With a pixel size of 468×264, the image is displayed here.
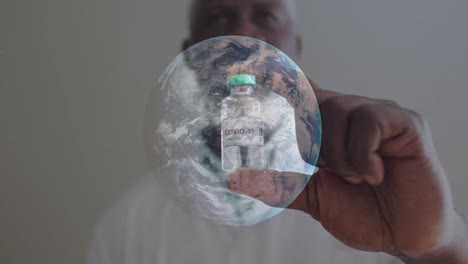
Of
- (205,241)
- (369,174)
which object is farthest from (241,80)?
(205,241)

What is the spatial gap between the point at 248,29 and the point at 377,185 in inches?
14.8

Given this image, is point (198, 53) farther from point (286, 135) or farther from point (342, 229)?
point (342, 229)

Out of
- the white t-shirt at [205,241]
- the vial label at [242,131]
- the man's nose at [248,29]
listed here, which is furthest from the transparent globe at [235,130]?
the white t-shirt at [205,241]

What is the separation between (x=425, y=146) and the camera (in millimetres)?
490

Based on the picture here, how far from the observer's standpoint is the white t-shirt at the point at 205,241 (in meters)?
1.00

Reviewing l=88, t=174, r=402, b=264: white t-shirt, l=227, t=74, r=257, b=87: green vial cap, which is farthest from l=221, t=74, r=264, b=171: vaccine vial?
l=88, t=174, r=402, b=264: white t-shirt

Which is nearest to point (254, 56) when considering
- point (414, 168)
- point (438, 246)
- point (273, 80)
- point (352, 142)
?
point (273, 80)

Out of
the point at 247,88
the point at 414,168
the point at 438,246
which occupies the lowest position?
the point at 438,246

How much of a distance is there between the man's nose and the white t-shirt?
1.50ft

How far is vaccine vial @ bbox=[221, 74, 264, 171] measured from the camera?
1.35 ft

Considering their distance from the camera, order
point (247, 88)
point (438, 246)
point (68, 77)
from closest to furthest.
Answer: point (247, 88) < point (438, 246) < point (68, 77)

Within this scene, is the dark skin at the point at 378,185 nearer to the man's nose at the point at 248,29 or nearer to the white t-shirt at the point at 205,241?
the man's nose at the point at 248,29

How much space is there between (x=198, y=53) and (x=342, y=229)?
32 centimetres

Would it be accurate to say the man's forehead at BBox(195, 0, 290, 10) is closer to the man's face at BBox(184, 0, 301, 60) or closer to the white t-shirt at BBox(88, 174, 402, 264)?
the man's face at BBox(184, 0, 301, 60)
